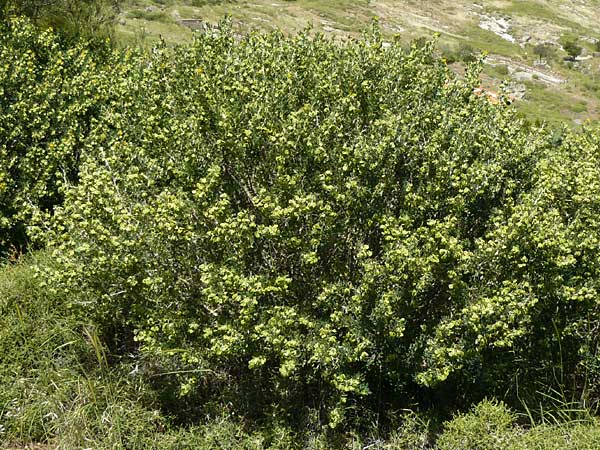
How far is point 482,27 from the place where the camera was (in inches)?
1736

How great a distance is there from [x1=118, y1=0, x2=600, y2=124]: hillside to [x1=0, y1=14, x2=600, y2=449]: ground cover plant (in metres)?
9.18

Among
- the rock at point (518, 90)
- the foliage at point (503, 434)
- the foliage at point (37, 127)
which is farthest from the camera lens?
the rock at point (518, 90)

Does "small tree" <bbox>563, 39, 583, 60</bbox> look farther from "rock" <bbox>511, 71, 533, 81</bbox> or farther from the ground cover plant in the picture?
the ground cover plant

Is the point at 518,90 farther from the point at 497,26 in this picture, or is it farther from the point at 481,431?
the point at 481,431

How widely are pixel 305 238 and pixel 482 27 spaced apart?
146 feet

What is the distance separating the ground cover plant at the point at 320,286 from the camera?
3.82 metres

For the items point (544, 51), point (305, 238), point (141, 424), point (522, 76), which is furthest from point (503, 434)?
point (544, 51)

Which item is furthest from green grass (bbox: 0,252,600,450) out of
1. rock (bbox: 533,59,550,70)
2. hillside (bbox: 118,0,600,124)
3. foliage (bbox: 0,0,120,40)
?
rock (bbox: 533,59,550,70)

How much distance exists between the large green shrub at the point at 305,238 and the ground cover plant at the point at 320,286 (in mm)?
18

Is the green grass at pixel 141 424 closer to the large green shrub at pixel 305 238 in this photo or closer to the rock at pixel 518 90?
the large green shrub at pixel 305 238

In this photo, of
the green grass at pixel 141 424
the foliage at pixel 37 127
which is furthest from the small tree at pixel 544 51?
the green grass at pixel 141 424

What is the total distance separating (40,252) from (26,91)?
5.13ft

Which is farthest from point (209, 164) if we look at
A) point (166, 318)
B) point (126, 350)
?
point (126, 350)

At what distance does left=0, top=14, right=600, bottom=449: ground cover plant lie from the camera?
3816 mm
